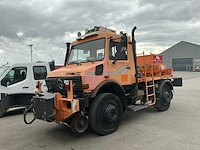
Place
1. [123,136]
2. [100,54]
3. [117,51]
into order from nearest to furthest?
1. [123,136]
2. [100,54]
3. [117,51]

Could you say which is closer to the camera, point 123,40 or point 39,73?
point 123,40

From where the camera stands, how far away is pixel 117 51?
5.42 metres

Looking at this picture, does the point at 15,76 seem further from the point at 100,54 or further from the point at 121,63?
the point at 121,63

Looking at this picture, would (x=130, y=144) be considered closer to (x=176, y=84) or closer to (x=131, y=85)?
(x=131, y=85)

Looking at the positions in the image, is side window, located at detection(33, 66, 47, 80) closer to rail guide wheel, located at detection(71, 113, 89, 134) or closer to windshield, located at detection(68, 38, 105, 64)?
windshield, located at detection(68, 38, 105, 64)

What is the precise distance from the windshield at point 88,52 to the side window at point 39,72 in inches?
101

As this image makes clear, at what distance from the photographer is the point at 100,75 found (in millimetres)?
4895

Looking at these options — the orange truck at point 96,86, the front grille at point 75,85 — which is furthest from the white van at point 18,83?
the front grille at point 75,85

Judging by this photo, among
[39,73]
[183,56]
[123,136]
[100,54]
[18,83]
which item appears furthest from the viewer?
[183,56]

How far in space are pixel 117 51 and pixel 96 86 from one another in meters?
1.22

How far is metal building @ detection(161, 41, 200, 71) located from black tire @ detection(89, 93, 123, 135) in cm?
4757

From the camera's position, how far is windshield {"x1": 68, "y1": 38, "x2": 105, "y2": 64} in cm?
525

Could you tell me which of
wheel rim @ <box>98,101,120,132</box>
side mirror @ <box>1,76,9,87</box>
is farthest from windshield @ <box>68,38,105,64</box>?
side mirror @ <box>1,76,9,87</box>

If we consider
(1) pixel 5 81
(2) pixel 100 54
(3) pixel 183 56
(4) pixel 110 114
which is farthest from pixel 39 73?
(3) pixel 183 56
